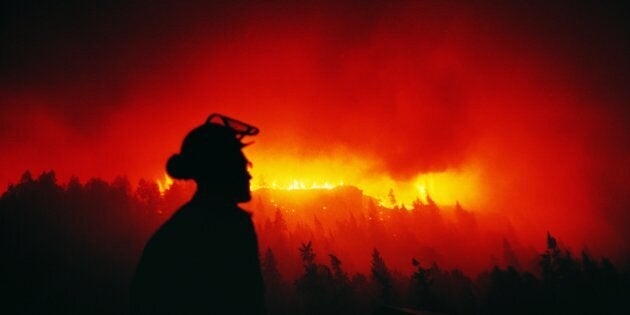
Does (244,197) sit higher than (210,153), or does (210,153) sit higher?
(210,153)

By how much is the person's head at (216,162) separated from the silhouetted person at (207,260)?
1 cm

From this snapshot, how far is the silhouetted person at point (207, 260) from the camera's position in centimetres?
283

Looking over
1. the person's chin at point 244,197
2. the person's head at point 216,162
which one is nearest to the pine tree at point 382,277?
the person's chin at point 244,197

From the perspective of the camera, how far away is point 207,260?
9.52ft

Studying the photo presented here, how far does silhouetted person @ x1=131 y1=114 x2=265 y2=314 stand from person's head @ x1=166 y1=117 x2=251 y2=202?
0.04 feet

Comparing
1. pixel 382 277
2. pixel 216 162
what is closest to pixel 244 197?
pixel 216 162

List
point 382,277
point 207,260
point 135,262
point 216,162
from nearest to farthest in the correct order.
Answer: point 207,260
point 216,162
point 382,277
point 135,262

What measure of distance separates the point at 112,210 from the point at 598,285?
17635cm

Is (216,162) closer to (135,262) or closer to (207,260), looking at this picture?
(207,260)

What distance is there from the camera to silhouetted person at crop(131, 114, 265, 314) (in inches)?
111

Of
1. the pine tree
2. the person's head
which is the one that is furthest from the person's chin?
the pine tree

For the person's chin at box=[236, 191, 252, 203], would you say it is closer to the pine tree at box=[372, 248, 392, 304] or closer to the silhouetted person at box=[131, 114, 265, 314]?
the silhouetted person at box=[131, 114, 265, 314]

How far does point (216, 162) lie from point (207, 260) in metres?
1.03

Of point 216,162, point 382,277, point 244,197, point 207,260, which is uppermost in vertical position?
point 216,162
